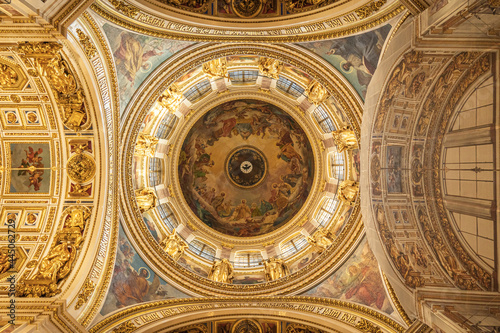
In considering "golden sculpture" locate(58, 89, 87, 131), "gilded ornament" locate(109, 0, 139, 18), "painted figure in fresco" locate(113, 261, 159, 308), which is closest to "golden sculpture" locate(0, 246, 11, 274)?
"painted figure in fresco" locate(113, 261, 159, 308)

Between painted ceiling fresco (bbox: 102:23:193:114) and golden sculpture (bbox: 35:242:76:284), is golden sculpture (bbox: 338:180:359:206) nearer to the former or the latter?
painted ceiling fresco (bbox: 102:23:193:114)

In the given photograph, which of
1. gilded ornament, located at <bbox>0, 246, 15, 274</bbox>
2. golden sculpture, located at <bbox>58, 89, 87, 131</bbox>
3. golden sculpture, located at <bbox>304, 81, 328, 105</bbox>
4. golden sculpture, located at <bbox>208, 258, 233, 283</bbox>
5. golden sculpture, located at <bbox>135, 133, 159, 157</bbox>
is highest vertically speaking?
golden sculpture, located at <bbox>304, 81, 328, 105</bbox>

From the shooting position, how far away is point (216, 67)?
662 inches

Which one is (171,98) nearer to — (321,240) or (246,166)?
(246,166)

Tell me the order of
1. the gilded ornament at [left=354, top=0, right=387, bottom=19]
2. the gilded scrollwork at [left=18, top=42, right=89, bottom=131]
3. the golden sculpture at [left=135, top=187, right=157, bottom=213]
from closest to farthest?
the gilded scrollwork at [left=18, top=42, right=89, bottom=131] < the gilded ornament at [left=354, top=0, right=387, bottom=19] < the golden sculpture at [left=135, top=187, right=157, bottom=213]

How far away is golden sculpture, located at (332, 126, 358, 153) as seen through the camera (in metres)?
16.4

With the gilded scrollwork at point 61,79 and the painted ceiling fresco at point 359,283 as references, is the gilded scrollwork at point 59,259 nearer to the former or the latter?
the gilded scrollwork at point 61,79

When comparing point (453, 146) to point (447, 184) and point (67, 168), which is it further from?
point (67, 168)

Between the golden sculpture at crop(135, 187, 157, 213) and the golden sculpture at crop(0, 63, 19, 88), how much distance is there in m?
7.22

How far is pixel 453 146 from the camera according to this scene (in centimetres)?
739

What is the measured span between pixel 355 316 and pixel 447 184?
9.73 meters

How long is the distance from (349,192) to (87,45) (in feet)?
43.7

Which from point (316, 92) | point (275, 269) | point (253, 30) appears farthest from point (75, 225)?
point (316, 92)

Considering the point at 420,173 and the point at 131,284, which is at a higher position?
the point at 420,173
